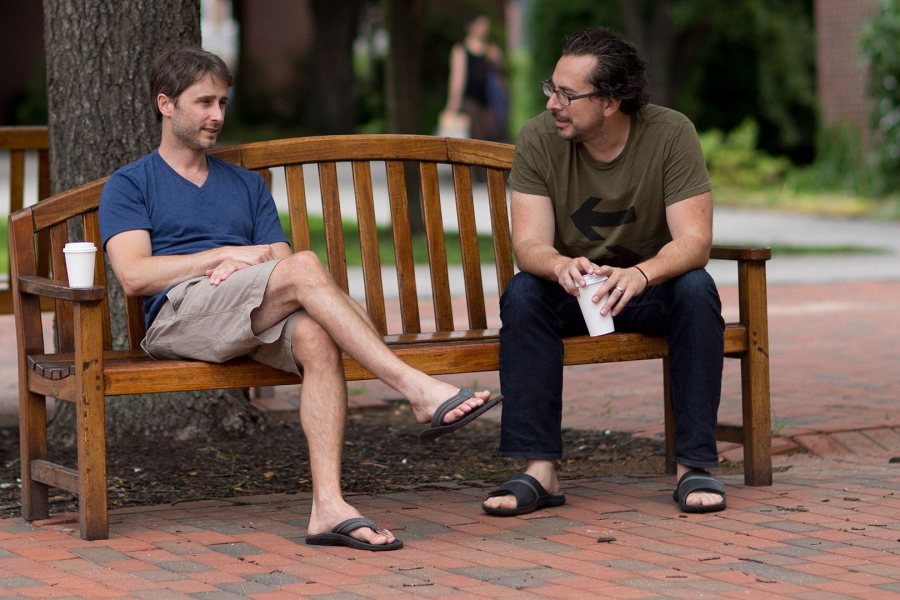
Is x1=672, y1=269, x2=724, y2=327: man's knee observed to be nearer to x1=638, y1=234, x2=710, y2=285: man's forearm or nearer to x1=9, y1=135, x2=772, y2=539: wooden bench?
x1=638, y1=234, x2=710, y2=285: man's forearm

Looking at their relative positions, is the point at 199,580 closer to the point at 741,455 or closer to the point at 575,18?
the point at 741,455

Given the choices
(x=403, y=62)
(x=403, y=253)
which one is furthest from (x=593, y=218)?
(x=403, y=62)

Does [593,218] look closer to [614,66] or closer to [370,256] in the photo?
[614,66]

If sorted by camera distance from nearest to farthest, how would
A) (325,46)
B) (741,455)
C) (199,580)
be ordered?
(199,580)
(741,455)
(325,46)

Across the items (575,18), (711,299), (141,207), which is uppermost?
(575,18)

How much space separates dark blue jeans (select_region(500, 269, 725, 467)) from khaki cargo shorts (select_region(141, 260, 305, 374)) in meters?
0.65

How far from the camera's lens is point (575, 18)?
21844mm

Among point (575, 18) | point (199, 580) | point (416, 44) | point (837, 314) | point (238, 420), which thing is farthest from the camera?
point (575, 18)

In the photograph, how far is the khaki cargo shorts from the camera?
13.9 feet

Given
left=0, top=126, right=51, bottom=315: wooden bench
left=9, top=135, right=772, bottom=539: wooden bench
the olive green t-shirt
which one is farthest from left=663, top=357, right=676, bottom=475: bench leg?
left=0, top=126, right=51, bottom=315: wooden bench

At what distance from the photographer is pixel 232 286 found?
4.30m

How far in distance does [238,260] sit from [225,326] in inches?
9.2

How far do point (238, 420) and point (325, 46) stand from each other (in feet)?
71.6

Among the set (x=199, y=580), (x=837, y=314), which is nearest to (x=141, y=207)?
(x=199, y=580)
